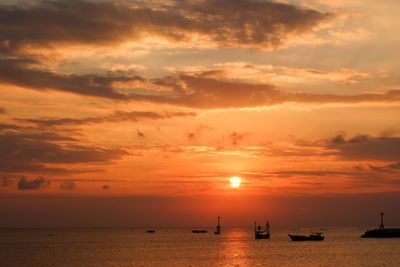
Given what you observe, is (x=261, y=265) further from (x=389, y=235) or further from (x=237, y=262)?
(x=389, y=235)

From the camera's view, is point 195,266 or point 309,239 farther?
point 309,239

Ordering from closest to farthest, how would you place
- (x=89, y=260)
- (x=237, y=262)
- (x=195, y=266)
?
(x=195, y=266)
(x=237, y=262)
(x=89, y=260)

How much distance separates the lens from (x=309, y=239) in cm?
19762

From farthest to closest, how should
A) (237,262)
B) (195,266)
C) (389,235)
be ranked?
(389,235) → (237,262) → (195,266)

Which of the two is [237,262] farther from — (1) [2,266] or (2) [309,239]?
(2) [309,239]

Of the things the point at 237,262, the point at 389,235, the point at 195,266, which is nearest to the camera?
the point at 195,266

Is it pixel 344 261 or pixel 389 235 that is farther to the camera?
pixel 389 235

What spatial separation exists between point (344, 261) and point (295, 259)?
1055 centimetres

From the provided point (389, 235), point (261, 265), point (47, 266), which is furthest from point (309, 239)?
point (47, 266)

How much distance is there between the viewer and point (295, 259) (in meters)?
115

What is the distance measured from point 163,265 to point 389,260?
143ft

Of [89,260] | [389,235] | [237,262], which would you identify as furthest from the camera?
[389,235]

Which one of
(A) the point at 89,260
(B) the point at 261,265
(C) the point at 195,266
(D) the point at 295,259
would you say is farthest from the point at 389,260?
(A) the point at 89,260

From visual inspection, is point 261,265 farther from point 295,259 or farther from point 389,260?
point 389,260
